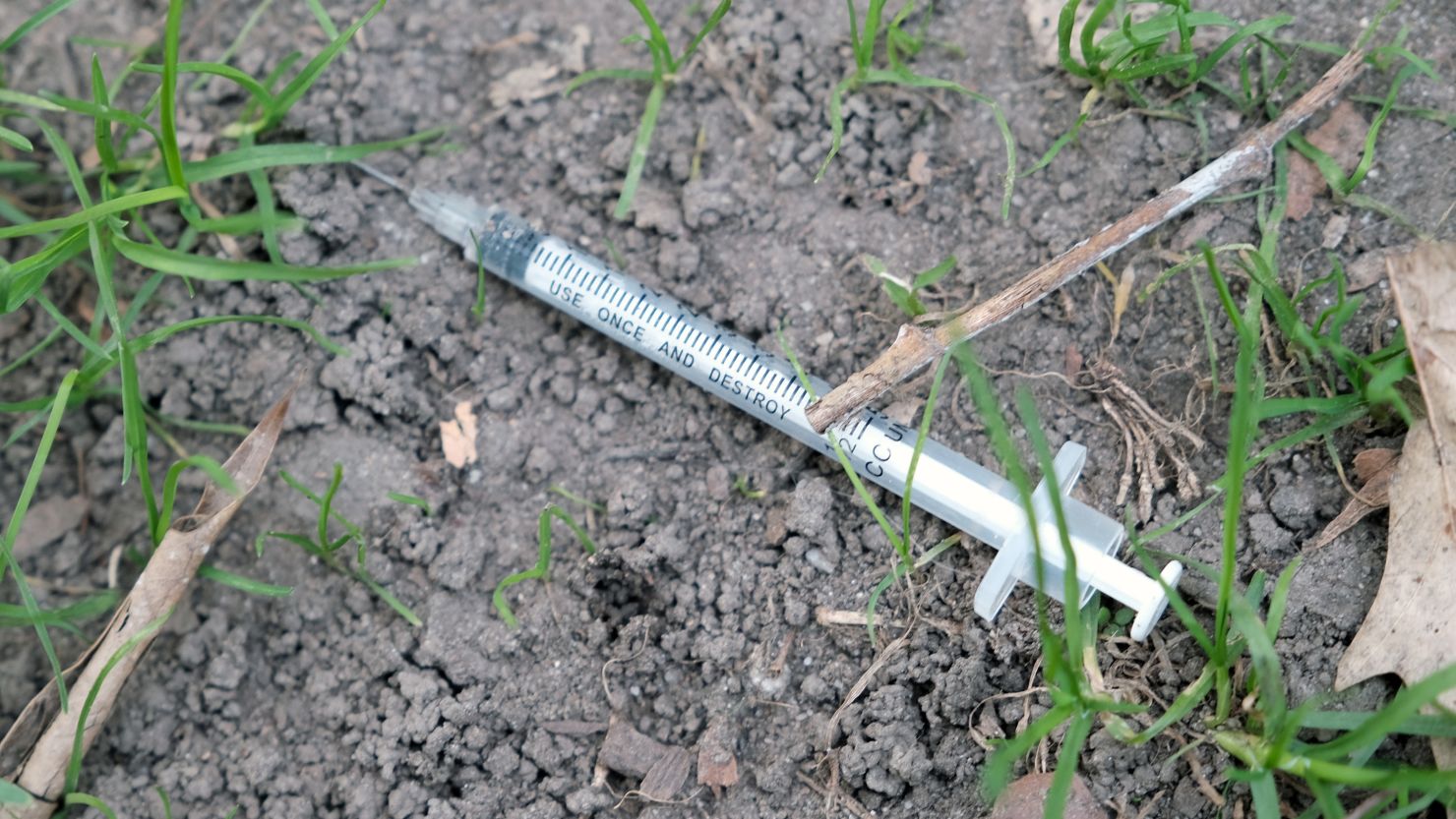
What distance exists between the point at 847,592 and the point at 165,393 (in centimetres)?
154

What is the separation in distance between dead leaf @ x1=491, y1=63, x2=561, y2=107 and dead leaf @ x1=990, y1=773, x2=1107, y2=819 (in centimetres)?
177

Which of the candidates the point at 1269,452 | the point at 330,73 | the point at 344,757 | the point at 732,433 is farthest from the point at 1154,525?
the point at 330,73

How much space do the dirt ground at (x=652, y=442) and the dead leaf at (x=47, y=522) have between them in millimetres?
31

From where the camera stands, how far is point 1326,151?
88.7 inches

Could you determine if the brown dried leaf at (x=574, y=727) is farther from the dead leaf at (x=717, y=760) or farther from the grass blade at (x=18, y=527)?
the grass blade at (x=18, y=527)

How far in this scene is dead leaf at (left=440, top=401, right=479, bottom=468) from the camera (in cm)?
239

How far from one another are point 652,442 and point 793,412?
0.33 m

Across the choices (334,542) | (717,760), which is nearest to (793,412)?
(717,760)

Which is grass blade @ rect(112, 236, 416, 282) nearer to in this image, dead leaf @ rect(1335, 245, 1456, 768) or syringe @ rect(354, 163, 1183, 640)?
syringe @ rect(354, 163, 1183, 640)

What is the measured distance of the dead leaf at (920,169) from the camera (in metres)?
2.42

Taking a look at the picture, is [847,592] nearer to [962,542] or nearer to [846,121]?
[962,542]

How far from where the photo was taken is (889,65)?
247cm

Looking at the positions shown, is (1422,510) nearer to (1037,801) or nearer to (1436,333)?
(1436,333)

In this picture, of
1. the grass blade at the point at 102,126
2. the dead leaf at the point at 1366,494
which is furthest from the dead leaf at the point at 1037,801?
the grass blade at the point at 102,126
